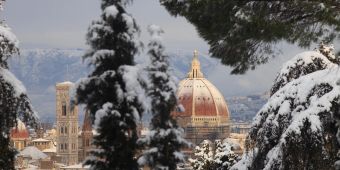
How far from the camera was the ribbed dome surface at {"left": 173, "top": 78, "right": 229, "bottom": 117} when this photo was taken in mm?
104500

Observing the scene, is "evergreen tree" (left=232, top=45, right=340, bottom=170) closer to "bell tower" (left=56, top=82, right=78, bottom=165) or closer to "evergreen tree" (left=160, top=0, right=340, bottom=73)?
"evergreen tree" (left=160, top=0, right=340, bottom=73)

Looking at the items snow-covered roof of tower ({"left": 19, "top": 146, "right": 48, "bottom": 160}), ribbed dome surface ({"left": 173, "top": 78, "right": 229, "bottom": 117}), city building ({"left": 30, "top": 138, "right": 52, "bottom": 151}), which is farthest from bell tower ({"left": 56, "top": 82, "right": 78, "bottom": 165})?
ribbed dome surface ({"left": 173, "top": 78, "right": 229, "bottom": 117})

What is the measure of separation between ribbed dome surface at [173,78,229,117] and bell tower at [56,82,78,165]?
15701mm

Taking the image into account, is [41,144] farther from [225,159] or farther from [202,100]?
[225,159]

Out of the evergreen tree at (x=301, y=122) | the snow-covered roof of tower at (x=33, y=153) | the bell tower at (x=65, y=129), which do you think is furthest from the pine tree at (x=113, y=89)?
the bell tower at (x=65, y=129)

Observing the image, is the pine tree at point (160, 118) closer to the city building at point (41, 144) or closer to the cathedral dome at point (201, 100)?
the cathedral dome at point (201, 100)

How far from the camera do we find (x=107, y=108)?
1048 centimetres

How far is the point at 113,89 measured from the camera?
10688 millimetres

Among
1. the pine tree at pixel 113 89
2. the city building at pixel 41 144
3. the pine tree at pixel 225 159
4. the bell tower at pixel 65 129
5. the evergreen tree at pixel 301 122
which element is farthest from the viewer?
the city building at pixel 41 144

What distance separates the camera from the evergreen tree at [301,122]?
11.7m

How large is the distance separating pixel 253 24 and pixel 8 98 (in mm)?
3548

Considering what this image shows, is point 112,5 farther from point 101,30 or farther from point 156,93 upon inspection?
point 156,93

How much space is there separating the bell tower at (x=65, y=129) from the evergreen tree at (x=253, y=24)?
284 feet

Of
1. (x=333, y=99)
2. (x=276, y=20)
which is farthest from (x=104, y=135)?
(x=333, y=99)
